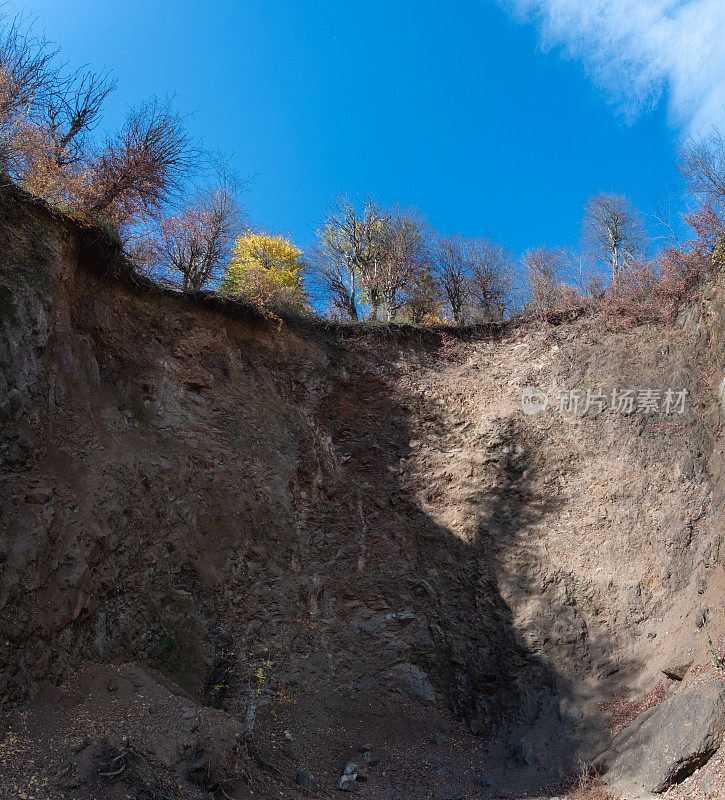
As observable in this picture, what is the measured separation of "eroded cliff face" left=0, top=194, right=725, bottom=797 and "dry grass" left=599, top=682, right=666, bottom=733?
193 mm

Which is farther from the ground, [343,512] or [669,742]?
[343,512]

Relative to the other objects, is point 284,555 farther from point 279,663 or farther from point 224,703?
point 224,703

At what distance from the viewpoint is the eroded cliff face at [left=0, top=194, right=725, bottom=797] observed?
30.6 ft

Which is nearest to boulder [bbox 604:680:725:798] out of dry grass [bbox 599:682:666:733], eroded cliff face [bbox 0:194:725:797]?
dry grass [bbox 599:682:666:733]

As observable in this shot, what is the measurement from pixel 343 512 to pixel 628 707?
761 cm

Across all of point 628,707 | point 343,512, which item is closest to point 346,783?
point 628,707

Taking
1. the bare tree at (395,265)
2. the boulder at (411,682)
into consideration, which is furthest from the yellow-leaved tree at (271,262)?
the boulder at (411,682)

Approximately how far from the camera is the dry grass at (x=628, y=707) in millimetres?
9703

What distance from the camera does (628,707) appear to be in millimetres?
10008

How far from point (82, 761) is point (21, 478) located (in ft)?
14.3

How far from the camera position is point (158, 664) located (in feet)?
31.3

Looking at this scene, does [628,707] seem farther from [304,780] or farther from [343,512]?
[343,512]

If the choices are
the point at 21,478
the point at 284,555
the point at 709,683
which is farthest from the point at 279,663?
the point at 709,683

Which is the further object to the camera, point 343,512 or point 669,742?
point 343,512
